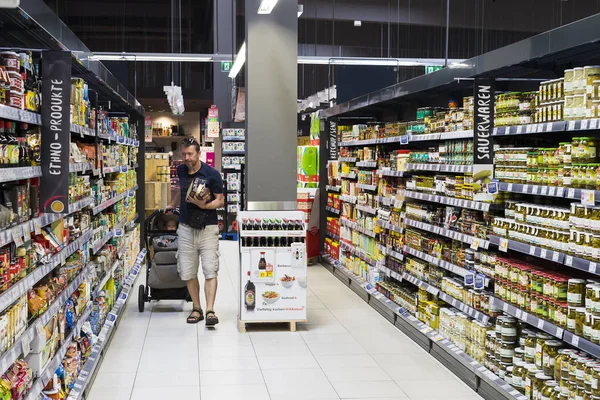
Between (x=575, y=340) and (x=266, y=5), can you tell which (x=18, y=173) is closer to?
(x=575, y=340)

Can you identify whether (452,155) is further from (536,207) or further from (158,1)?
(158,1)

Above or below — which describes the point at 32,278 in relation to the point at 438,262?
above

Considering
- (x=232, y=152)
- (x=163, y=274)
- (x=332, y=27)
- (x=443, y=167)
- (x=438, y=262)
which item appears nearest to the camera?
(x=443, y=167)

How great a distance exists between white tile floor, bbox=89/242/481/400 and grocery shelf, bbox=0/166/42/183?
1.97 meters

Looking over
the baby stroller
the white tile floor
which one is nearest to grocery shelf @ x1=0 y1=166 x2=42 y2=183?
the white tile floor

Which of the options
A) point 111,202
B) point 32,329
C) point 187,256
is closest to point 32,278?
point 32,329

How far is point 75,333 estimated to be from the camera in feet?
16.2

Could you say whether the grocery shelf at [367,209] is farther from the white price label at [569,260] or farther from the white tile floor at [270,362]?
the white price label at [569,260]

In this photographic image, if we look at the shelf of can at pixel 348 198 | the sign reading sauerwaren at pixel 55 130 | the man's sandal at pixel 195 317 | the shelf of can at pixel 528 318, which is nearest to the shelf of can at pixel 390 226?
the shelf of can at pixel 348 198

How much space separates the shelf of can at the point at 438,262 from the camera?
5.91 meters

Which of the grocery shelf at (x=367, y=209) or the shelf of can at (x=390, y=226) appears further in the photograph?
the grocery shelf at (x=367, y=209)

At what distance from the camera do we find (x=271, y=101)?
726cm

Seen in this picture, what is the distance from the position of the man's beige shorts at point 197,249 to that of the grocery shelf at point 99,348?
82 cm

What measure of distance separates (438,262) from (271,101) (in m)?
2.34
